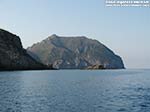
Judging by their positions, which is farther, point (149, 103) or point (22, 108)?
point (149, 103)

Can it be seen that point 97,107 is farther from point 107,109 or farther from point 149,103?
point 149,103

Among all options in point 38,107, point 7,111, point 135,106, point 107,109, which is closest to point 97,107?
point 107,109

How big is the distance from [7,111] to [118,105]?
20.6 meters

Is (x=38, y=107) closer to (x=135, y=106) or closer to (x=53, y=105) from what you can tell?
(x=53, y=105)

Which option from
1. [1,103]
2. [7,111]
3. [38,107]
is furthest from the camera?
[1,103]

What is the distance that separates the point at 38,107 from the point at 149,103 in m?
22.4

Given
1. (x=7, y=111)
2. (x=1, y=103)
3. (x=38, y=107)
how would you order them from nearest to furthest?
(x=7, y=111) → (x=38, y=107) → (x=1, y=103)

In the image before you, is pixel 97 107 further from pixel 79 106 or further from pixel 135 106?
pixel 135 106

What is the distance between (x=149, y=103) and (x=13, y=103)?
2725 centimetres

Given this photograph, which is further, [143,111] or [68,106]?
[68,106]

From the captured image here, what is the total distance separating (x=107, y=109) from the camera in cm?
5334

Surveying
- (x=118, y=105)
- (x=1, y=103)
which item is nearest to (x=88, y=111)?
(x=118, y=105)

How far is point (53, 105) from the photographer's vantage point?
57.9m

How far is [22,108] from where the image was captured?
5453 cm
